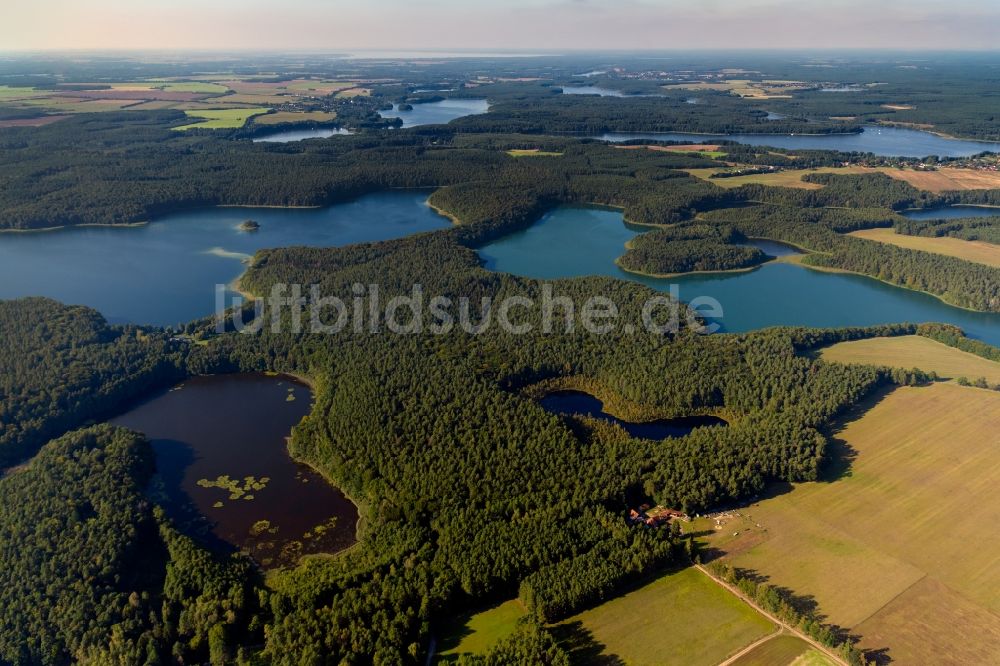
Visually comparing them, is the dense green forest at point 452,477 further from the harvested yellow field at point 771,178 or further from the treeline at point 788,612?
the harvested yellow field at point 771,178

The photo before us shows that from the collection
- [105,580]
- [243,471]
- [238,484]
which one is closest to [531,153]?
[243,471]

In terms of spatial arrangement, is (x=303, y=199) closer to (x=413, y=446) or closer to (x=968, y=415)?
(x=413, y=446)

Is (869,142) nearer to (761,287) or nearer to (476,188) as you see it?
(476,188)

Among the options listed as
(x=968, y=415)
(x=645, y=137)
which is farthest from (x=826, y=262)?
(x=645, y=137)

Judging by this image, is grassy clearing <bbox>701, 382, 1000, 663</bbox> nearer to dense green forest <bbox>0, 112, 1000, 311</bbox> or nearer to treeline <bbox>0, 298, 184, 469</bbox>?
dense green forest <bbox>0, 112, 1000, 311</bbox>

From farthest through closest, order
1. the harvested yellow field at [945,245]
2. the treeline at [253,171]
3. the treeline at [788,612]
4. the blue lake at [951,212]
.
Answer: the treeline at [253,171], the blue lake at [951,212], the harvested yellow field at [945,245], the treeline at [788,612]

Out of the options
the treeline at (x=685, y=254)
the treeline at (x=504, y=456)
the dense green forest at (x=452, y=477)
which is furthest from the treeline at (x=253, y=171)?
the dense green forest at (x=452, y=477)
